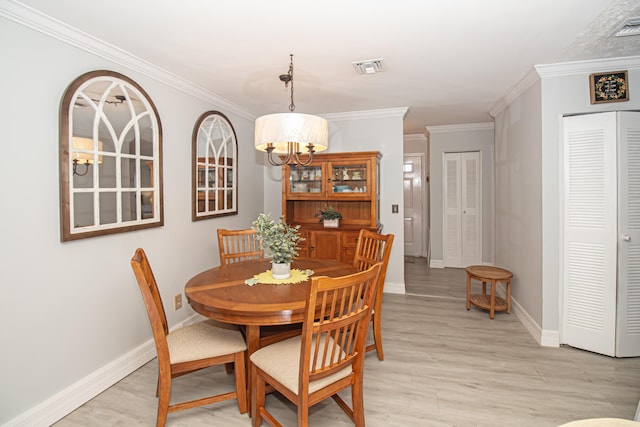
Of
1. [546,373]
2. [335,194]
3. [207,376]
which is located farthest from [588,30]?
[207,376]

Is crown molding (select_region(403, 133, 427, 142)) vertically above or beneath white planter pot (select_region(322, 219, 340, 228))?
above

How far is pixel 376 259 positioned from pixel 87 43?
101 inches

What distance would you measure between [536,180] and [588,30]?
126cm

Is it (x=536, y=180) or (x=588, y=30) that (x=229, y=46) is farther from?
(x=536, y=180)

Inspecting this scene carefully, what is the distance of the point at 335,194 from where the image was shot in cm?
442

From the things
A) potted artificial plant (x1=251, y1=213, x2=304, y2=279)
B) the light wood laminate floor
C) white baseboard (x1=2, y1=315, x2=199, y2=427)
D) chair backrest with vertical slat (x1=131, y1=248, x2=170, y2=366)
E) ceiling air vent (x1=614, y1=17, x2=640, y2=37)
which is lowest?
the light wood laminate floor

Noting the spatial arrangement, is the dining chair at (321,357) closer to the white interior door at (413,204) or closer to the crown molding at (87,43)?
the crown molding at (87,43)

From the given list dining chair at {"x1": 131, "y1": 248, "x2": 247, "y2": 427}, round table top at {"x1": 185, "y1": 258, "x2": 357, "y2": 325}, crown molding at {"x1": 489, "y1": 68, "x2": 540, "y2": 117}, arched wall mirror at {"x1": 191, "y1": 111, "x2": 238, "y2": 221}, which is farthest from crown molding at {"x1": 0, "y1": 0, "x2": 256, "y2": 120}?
crown molding at {"x1": 489, "y1": 68, "x2": 540, "y2": 117}

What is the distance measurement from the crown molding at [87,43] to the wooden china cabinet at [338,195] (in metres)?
1.63

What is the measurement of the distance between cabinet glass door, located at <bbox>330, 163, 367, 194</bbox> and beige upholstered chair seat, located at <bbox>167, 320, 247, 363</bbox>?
2577mm

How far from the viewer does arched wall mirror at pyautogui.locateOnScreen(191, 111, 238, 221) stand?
138 inches

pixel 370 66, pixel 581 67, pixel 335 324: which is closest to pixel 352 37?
pixel 370 66

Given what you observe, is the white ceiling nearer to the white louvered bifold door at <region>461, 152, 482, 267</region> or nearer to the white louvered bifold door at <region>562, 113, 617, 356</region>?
the white louvered bifold door at <region>562, 113, 617, 356</region>

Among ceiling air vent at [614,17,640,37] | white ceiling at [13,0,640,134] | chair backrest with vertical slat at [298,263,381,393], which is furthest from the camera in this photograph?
ceiling air vent at [614,17,640,37]
